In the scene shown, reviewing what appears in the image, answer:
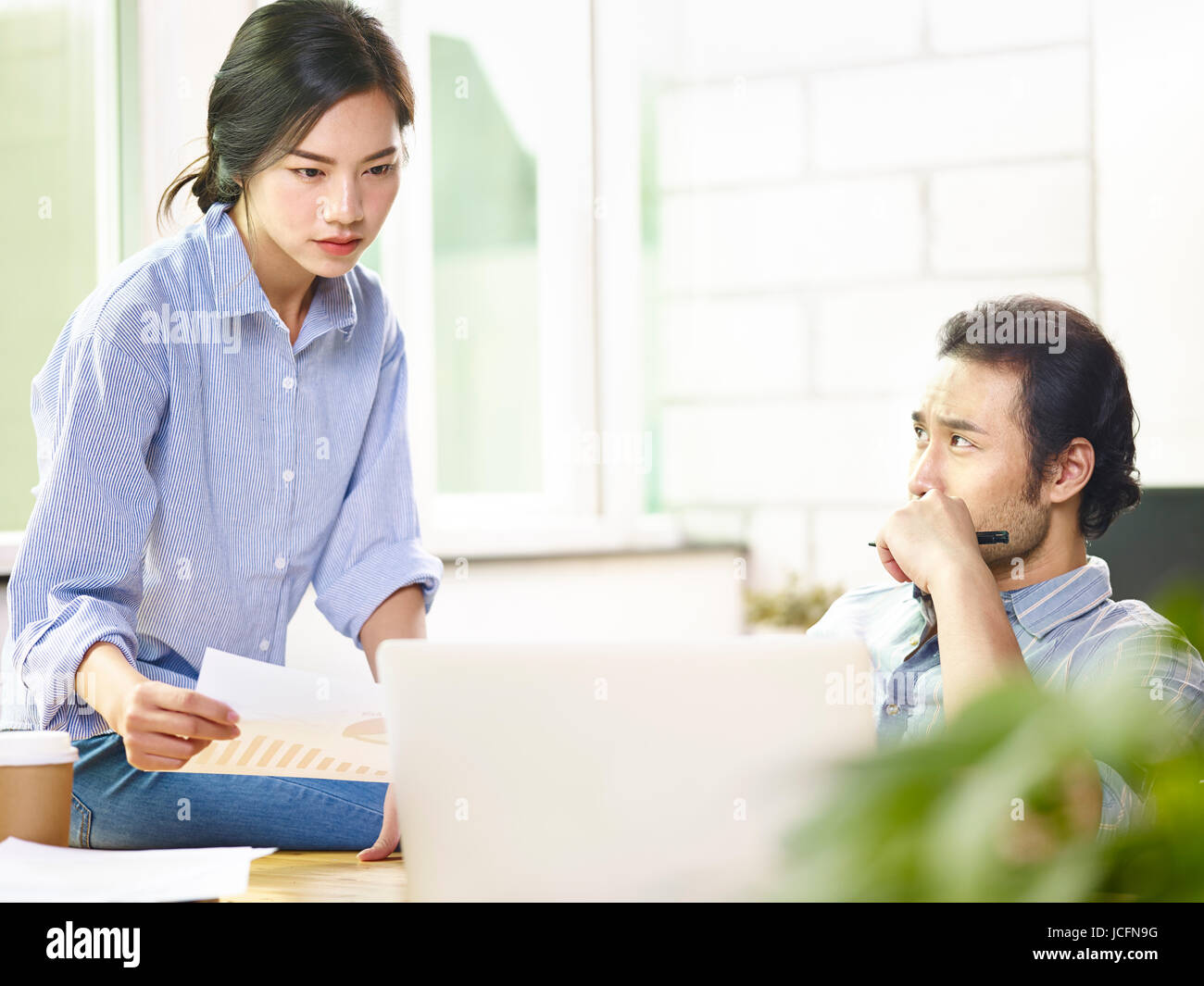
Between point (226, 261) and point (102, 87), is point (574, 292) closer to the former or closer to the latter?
point (102, 87)

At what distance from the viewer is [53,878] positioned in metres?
0.81

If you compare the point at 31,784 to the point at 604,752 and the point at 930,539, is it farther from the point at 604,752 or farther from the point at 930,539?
the point at 930,539

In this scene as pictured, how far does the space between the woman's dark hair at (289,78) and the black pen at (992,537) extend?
2.66ft

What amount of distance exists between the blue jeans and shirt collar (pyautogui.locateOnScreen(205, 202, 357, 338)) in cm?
51

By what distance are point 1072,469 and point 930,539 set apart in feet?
0.97

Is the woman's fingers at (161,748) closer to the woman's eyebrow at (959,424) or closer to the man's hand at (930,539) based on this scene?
the man's hand at (930,539)

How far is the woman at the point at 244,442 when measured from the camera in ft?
4.20

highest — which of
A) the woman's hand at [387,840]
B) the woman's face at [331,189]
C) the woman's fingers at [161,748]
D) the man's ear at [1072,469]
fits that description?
the woman's face at [331,189]

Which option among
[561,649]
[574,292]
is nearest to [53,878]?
[561,649]

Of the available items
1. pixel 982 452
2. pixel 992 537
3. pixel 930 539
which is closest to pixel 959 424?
pixel 982 452

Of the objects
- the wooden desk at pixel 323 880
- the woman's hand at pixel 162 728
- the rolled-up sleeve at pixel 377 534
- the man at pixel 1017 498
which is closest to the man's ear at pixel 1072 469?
the man at pixel 1017 498

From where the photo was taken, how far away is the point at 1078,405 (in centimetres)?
146

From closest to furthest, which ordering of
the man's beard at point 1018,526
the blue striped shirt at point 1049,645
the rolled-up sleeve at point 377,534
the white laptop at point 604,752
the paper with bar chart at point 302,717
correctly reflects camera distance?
the white laptop at point 604,752 < the paper with bar chart at point 302,717 < the blue striped shirt at point 1049,645 < the man's beard at point 1018,526 < the rolled-up sleeve at point 377,534

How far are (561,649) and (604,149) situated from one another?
278 cm
